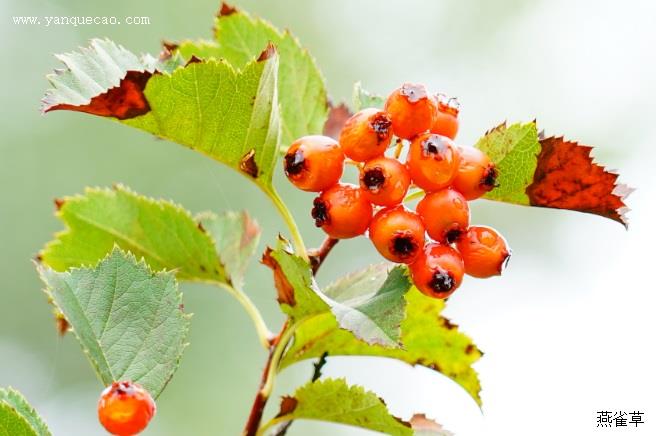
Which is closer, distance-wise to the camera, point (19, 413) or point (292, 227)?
point (19, 413)

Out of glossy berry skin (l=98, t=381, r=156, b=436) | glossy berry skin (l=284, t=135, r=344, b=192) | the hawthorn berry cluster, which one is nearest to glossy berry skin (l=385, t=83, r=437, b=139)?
the hawthorn berry cluster

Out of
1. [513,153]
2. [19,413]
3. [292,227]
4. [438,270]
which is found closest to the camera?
[19,413]

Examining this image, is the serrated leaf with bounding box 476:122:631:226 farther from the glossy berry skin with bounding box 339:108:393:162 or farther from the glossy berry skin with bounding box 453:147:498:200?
the glossy berry skin with bounding box 339:108:393:162

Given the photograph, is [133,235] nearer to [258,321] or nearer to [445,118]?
[258,321]

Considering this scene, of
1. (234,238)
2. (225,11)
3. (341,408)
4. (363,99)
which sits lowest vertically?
(341,408)

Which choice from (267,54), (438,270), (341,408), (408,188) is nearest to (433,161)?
(408,188)

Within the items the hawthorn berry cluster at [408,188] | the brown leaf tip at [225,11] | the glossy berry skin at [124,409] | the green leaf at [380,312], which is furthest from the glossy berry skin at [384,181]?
the brown leaf tip at [225,11]

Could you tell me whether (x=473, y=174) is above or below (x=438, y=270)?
above
